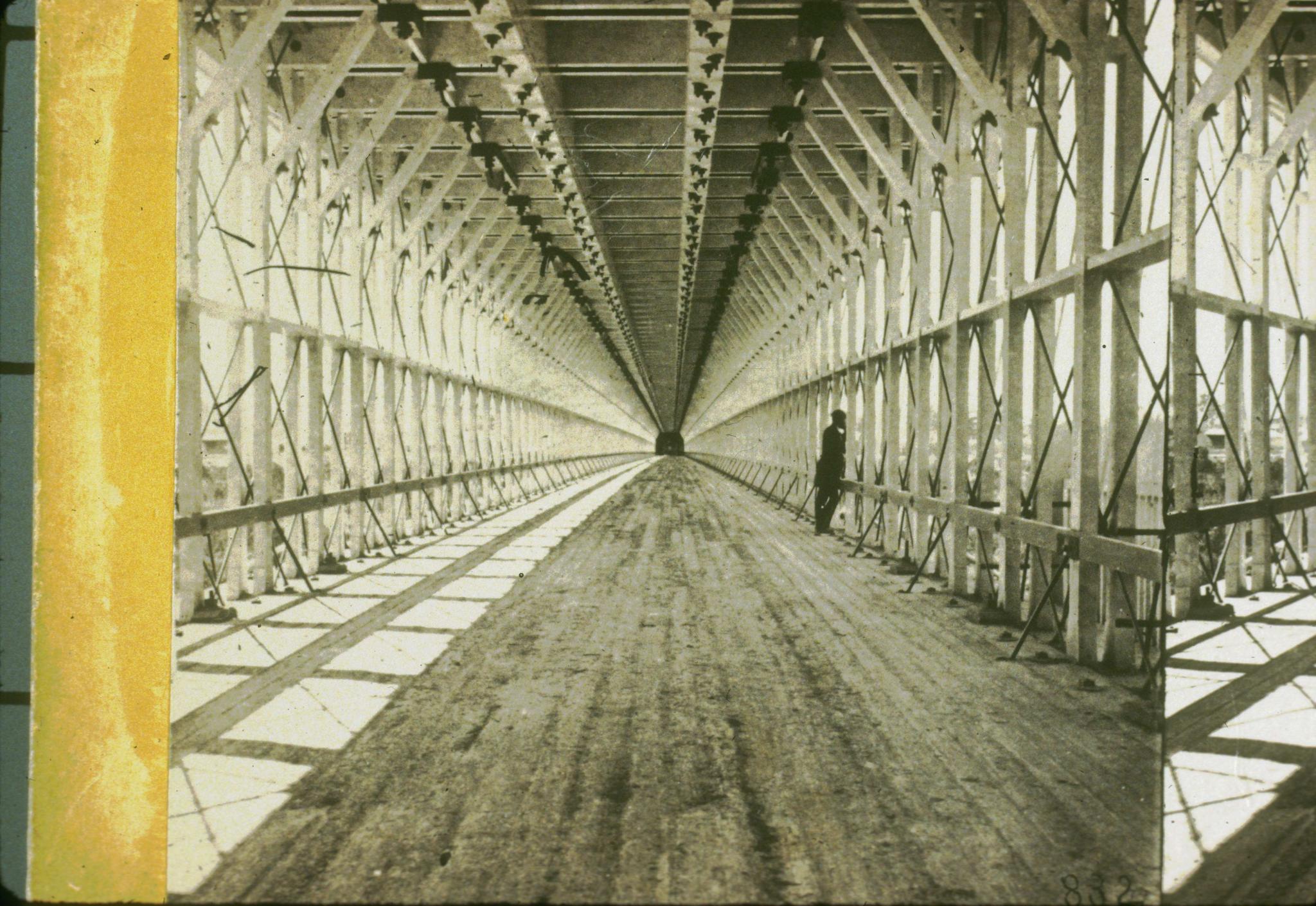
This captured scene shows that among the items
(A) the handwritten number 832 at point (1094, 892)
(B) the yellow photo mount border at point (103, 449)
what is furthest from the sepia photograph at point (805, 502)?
(B) the yellow photo mount border at point (103, 449)

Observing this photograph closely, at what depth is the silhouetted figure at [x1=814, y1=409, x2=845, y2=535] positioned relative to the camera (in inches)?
631

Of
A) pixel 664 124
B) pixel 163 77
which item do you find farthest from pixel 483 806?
pixel 664 124

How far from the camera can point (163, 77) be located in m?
2.63

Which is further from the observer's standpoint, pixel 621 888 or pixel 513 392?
pixel 513 392

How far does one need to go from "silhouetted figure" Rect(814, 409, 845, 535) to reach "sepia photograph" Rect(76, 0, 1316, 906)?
3.9 inches

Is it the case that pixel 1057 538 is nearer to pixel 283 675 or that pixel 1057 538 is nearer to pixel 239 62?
pixel 283 675

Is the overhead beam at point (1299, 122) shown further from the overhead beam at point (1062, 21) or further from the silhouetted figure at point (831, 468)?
the silhouetted figure at point (831, 468)

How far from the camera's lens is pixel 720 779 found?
14.7 ft

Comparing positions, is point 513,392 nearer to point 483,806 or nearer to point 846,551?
point 846,551

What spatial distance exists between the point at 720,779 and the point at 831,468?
1209 cm

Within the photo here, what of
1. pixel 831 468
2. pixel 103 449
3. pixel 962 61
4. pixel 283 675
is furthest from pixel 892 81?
pixel 103 449

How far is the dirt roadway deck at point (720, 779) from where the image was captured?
3.47m

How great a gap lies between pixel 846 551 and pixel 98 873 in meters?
12.4

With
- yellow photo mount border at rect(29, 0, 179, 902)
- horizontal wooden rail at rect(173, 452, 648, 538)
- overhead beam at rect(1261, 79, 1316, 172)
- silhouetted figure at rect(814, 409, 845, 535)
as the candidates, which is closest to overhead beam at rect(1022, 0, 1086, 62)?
overhead beam at rect(1261, 79, 1316, 172)
